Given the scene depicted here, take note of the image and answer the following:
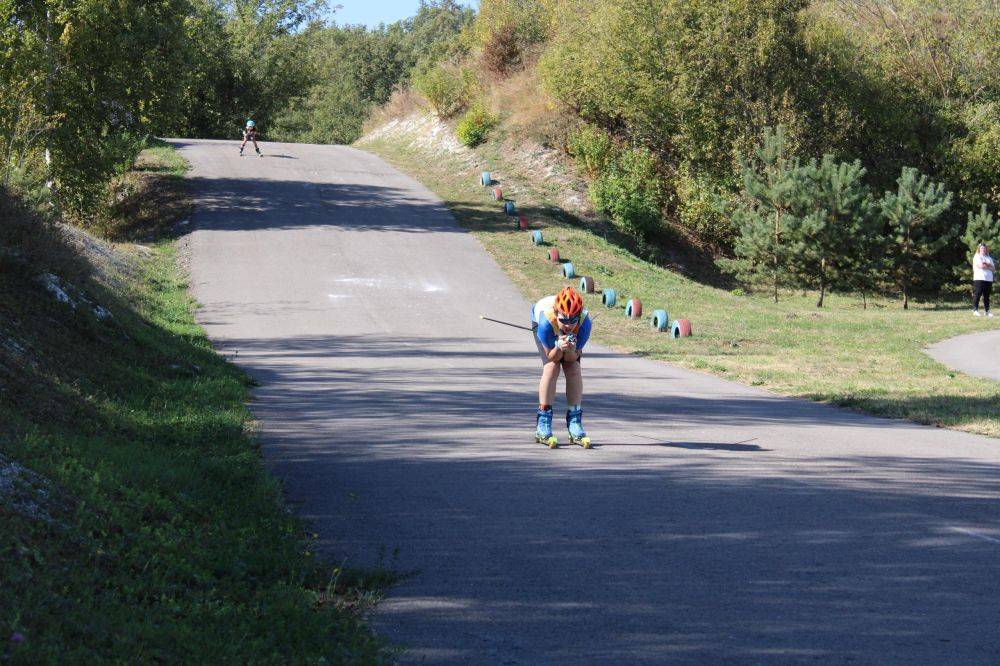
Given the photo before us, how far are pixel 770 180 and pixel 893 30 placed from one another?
10.4 m

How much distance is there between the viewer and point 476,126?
4191cm

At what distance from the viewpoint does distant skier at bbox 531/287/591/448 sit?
9.37m

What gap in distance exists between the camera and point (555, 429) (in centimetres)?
1078

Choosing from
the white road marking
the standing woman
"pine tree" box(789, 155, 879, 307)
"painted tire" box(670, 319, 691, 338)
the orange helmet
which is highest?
"pine tree" box(789, 155, 879, 307)

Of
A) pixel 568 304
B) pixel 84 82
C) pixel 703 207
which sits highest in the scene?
pixel 84 82

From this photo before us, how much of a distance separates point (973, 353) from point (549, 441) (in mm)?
12940

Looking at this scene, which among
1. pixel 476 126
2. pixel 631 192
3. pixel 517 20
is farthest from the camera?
pixel 517 20

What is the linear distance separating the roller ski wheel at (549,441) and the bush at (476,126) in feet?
109

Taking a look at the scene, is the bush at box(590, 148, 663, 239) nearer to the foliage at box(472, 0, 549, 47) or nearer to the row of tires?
the row of tires

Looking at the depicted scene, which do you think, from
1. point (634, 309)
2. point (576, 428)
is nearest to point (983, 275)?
point (634, 309)

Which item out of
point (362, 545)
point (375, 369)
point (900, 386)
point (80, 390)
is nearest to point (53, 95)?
point (375, 369)

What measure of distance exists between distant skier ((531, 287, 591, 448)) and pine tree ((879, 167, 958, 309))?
73.1ft

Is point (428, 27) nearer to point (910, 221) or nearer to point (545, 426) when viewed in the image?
point (910, 221)

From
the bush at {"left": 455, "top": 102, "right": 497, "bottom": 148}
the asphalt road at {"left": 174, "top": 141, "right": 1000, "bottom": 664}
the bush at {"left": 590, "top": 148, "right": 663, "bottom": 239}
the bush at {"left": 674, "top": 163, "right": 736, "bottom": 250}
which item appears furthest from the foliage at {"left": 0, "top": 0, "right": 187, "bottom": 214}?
the bush at {"left": 674, "top": 163, "right": 736, "bottom": 250}
